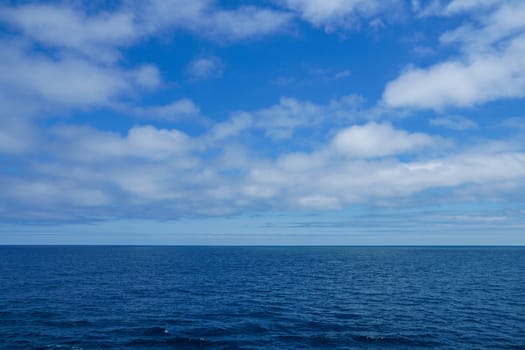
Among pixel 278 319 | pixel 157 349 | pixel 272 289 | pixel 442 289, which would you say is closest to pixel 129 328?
pixel 157 349

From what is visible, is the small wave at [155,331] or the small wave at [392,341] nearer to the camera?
the small wave at [392,341]

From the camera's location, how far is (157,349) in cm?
3800

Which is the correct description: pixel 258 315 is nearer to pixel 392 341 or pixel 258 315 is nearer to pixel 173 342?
pixel 173 342

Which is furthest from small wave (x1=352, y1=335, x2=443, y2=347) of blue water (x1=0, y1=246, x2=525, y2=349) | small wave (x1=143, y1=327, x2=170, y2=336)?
small wave (x1=143, y1=327, x2=170, y2=336)

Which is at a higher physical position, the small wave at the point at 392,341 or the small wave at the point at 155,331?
the small wave at the point at 155,331

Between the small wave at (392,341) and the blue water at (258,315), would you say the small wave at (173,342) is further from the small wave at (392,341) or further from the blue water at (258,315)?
the small wave at (392,341)

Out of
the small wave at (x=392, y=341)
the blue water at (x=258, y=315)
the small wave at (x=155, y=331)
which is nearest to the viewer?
the small wave at (x=392, y=341)

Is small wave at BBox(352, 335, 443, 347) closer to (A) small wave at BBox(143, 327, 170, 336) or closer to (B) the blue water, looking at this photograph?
(B) the blue water

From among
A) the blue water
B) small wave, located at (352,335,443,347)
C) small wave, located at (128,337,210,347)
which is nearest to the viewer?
small wave, located at (128,337,210,347)

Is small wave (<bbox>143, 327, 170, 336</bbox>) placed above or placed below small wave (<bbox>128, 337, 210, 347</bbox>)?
above

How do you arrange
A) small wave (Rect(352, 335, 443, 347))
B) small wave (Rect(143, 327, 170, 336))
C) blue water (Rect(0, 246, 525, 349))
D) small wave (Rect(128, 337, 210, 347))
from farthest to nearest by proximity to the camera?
small wave (Rect(143, 327, 170, 336)), blue water (Rect(0, 246, 525, 349)), small wave (Rect(352, 335, 443, 347)), small wave (Rect(128, 337, 210, 347))

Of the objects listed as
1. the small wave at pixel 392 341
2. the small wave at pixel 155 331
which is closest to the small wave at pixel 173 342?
the small wave at pixel 155 331

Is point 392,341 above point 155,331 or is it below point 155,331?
below

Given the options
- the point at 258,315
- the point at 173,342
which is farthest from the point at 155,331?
the point at 258,315
